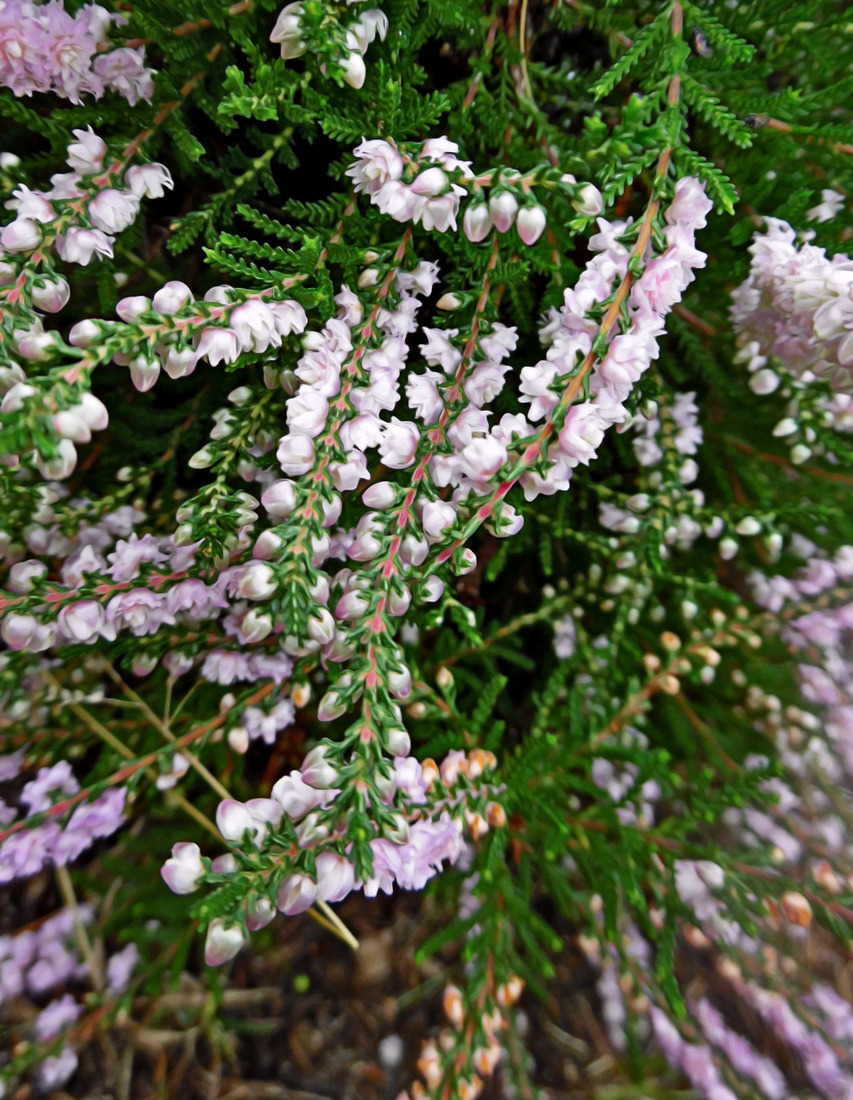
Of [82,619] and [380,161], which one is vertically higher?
[380,161]

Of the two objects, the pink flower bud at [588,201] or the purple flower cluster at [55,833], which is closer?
the pink flower bud at [588,201]

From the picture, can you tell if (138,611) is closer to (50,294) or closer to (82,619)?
(82,619)

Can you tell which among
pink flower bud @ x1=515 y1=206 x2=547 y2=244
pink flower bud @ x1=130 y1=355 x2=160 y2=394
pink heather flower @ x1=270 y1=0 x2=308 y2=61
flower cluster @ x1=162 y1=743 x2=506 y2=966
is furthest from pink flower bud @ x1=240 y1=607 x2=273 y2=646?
pink heather flower @ x1=270 y1=0 x2=308 y2=61

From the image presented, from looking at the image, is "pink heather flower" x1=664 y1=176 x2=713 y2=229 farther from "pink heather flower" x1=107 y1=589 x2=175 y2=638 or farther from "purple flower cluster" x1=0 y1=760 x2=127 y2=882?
"purple flower cluster" x1=0 y1=760 x2=127 y2=882

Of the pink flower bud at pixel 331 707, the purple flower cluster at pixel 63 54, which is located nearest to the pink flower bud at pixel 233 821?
the pink flower bud at pixel 331 707

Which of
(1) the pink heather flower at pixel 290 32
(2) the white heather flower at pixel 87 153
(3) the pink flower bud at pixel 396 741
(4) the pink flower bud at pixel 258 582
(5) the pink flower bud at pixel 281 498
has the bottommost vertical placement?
(3) the pink flower bud at pixel 396 741

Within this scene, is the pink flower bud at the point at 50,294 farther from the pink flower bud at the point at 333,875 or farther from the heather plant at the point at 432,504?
the pink flower bud at the point at 333,875

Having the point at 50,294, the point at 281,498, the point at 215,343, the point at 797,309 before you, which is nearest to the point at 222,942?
the point at 281,498
